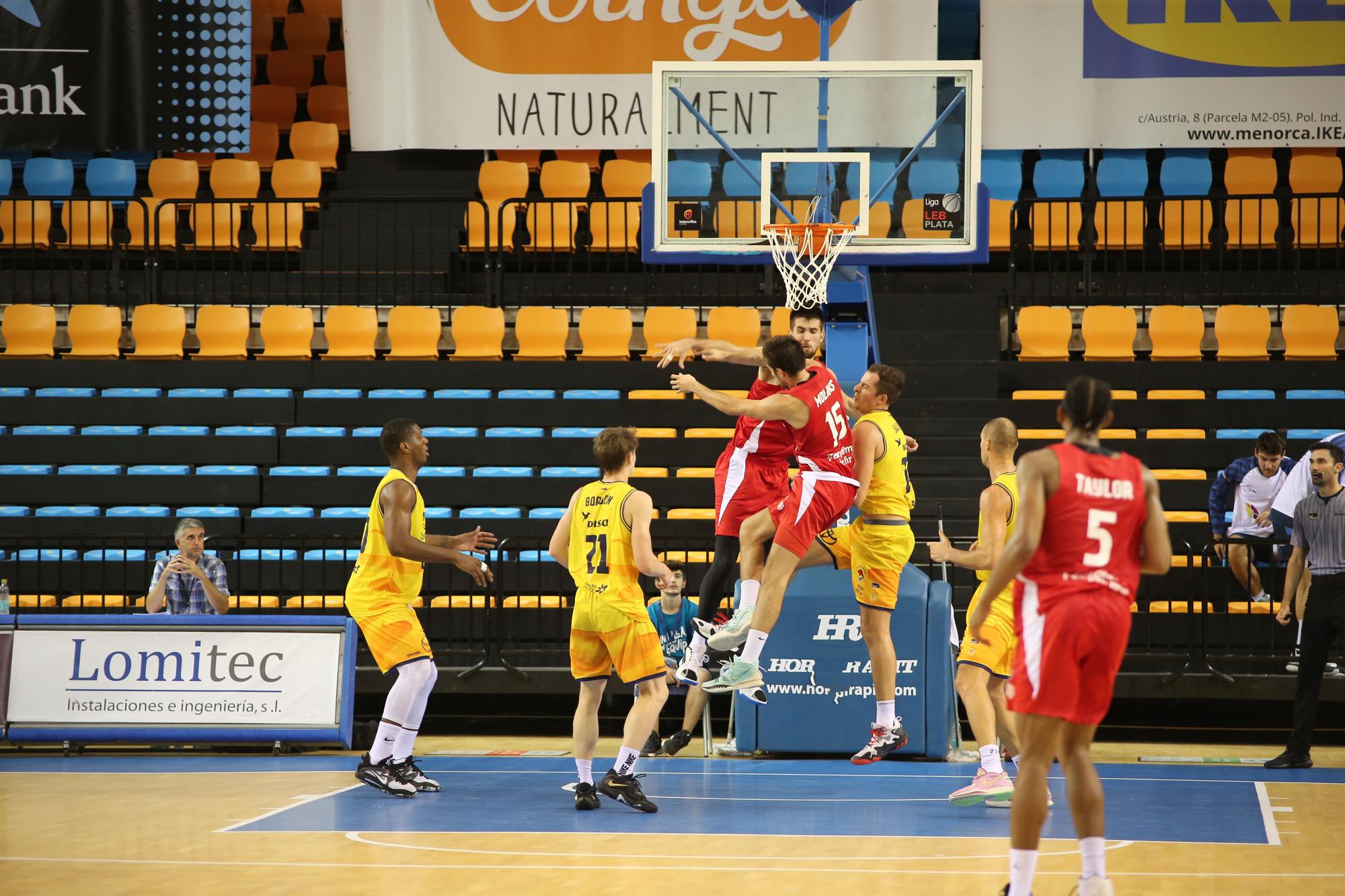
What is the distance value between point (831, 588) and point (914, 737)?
1247 millimetres

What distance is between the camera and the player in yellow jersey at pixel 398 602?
8.72 meters

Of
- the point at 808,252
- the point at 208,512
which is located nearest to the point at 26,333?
the point at 208,512

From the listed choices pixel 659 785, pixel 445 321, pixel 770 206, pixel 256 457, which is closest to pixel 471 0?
pixel 445 321

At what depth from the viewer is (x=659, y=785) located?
9500 millimetres

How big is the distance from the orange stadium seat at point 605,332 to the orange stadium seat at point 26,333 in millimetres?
6023

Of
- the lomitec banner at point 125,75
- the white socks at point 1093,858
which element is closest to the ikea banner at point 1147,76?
the lomitec banner at point 125,75

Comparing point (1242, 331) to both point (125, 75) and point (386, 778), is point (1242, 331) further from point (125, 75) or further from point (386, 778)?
point (125, 75)

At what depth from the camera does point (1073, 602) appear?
5488 millimetres

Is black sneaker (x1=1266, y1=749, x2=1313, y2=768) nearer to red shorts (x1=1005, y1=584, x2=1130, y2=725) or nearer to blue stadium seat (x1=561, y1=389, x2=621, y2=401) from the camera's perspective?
red shorts (x1=1005, y1=584, x2=1130, y2=725)

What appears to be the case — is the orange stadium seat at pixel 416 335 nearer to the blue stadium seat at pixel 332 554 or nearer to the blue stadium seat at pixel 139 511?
the blue stadium seat at pixel 332 554

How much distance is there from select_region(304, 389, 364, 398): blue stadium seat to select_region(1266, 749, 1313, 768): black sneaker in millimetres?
9466

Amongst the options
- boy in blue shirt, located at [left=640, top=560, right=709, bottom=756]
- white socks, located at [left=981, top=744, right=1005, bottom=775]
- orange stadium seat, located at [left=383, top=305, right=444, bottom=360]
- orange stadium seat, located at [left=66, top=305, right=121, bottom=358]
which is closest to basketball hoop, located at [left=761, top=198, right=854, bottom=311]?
boy in blue shirt, located at [left=640, top=560, right=709, bottom=756]

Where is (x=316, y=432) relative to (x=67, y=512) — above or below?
above

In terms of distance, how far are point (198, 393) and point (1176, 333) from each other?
10.6 m
